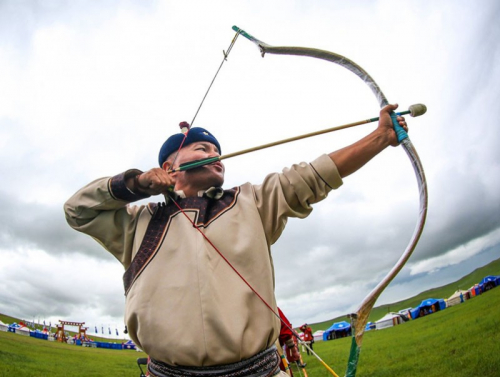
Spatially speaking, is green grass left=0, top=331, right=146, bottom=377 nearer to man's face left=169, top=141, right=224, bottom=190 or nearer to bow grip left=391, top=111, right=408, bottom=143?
man's face left=169, top=141, right=224, bottom=190

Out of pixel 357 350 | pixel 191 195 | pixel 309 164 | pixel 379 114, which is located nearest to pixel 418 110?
pixel 379 114

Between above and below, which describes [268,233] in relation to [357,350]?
above

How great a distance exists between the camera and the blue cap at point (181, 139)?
76.5 inches

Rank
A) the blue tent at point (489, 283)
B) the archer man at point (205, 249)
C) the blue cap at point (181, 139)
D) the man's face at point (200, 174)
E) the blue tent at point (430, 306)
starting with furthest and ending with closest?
the blue tent at point (430, 306), the blue tent at point (489, 283), the blue cap at point (181, 139), the man's face at point (200, 174), the archer man at point (205, 249)

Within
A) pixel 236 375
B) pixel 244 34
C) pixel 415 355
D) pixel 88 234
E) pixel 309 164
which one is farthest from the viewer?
pixel 415 355

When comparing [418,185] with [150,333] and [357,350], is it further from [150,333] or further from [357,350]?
[150,333]

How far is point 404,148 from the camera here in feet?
5.06

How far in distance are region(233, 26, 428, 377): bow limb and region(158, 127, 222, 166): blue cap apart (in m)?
0.61

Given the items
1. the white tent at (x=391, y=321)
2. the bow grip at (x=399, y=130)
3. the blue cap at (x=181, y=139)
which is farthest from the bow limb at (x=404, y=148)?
the white tent at (x=391, y=321)

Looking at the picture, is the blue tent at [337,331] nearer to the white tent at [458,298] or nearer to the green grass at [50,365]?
the white tent at [458,298]

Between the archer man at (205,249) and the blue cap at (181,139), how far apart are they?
1.01 ft

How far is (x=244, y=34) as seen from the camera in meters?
2.13

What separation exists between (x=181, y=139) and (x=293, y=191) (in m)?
0.91

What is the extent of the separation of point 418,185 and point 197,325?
1.18 meters
